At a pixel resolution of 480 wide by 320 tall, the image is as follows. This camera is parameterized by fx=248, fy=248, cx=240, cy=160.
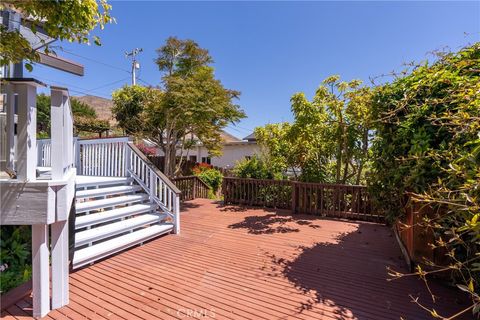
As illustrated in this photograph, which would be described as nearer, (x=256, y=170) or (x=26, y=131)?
(x=26, y=131)

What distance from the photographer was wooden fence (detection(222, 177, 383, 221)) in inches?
250

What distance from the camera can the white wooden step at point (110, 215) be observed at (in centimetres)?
391

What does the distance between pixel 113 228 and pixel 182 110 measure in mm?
3614

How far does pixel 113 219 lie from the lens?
175 inches

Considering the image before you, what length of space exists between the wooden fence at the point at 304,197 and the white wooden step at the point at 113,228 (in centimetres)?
337

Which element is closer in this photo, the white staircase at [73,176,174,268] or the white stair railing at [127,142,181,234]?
the white staircase at [73,176,174,268]

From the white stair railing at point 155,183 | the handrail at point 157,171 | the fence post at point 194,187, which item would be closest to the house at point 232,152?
the fence post at point 194,187

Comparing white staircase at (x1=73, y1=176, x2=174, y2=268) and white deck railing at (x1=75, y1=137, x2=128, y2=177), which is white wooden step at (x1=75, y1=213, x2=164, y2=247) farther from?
white deck railing at (x1=75, y1=137, x2=128, y2=177)

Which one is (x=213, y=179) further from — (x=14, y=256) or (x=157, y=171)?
(x=14, y=256)

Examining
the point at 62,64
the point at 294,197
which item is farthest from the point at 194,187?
the point at 62,64

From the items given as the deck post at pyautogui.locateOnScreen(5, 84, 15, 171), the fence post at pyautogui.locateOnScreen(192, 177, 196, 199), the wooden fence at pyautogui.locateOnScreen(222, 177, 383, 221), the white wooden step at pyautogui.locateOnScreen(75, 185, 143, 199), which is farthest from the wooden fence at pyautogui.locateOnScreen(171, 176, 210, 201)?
the deck post at pyautogui.locateOnScreen(5, 84, 15, 171)

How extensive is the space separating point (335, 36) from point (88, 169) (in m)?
8.93

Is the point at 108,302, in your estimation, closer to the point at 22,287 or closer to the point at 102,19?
the point at 22,287

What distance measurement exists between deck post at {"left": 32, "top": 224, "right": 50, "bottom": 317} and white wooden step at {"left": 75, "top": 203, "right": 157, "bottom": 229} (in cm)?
133
